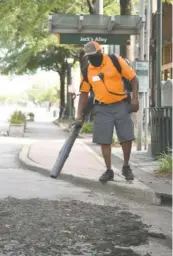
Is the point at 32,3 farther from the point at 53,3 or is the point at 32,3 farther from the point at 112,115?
the point at 112,115

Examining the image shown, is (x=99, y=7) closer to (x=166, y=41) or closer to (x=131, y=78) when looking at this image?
(x=131, y=78)

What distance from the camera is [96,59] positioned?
275 inches

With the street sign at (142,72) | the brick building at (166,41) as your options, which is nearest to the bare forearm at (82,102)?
the street sign at (142,72)

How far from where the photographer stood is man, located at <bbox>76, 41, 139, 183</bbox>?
698 cm

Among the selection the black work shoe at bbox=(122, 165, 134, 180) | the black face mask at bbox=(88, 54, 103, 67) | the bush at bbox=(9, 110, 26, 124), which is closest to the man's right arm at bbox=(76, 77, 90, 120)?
the black face mask at bbox=(88, 54, 103, 67)

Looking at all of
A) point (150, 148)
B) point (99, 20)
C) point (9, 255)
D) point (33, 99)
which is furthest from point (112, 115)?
point (33, 99)

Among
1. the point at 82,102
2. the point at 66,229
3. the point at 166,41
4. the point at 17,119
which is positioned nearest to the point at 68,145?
the point at 82,102

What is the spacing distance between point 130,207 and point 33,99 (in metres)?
144

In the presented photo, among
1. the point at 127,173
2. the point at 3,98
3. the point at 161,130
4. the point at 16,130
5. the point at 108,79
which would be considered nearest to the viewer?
the point at 108,79

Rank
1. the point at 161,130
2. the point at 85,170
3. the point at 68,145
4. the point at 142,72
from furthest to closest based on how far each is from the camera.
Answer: the point at 142,72
the point at 161,130
the point at 85,170
the point at 68,145

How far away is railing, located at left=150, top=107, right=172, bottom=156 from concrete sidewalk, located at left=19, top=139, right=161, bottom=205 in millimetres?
1234

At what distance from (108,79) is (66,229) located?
2.65 m

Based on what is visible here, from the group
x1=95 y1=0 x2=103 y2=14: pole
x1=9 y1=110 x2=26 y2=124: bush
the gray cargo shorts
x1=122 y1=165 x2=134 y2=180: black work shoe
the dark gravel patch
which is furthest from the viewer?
x1=9 y1=110 x2=26 y2=124: bush

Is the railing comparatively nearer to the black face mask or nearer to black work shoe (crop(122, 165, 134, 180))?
black work shoe (crop(122, 165, 134, 180))
